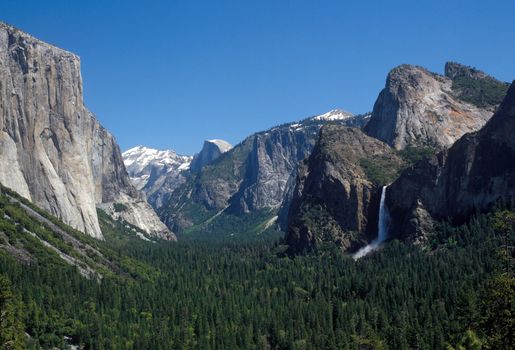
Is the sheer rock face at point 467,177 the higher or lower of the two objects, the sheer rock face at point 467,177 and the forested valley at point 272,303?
the higher

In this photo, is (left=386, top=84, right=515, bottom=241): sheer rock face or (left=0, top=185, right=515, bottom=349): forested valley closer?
(left=0, top=185, right=515, bottom=349): forested valley

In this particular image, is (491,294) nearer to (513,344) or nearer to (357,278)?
(513,344)

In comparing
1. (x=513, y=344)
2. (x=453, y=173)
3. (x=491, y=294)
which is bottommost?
(x=513, y=344)

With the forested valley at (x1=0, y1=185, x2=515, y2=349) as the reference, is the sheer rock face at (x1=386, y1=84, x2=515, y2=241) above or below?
above

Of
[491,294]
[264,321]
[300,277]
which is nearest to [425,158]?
[300,277]

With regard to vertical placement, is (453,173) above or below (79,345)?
above

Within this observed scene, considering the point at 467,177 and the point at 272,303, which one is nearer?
the point at 272,303

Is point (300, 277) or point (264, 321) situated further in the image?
point (300, 277)

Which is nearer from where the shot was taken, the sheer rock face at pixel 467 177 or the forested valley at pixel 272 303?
the forested valley at pixel 272 303
